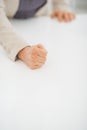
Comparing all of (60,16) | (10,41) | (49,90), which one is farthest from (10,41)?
(60,16)

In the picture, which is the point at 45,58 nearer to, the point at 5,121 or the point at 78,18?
the point at 5,121

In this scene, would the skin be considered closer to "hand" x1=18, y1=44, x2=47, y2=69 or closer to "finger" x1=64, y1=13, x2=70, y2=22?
"hand" x1=18, y1=44, x2=47, y2=69

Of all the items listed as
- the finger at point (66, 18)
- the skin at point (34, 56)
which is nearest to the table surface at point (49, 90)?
the skin at point (34, 56)

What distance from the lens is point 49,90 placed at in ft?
1.85

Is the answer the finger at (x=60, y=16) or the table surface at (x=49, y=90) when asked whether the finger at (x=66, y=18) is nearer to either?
the finger at (x=60, y=16)

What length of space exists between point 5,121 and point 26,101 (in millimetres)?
59

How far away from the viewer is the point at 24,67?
0.63 m

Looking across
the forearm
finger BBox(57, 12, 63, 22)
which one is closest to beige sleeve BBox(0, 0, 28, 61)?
the forearm

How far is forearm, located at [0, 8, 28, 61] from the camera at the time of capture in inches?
25.4

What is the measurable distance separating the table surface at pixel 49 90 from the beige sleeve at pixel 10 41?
0.02 m

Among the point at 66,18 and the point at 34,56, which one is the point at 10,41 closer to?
the point at 34,56

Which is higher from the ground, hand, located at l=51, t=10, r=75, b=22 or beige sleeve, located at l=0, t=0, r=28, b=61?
hand, located at l=51, t=10, r=75, b=22

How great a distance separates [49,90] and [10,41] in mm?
176

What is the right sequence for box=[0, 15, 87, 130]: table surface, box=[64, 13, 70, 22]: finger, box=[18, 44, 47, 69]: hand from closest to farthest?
box=[0, 15, 87, 130]: table surface → box=[18, 44, 47, 69]: hand → box=[64, 13, 70, 22]: finger
